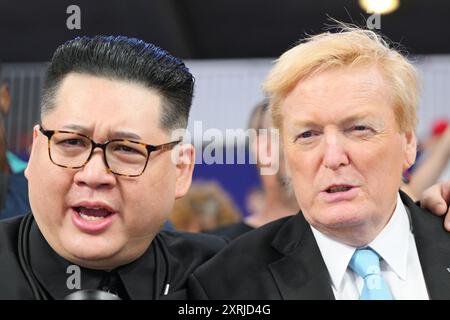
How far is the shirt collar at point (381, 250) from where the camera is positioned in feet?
4.66

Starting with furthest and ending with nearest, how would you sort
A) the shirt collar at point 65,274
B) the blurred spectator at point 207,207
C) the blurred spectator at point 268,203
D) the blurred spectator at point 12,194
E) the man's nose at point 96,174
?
the blurred spectator at point 207,207 → the blurred spectator at point 268,203 → the blurred spectator at point 12,194 → the shirt collar at point 65,274 → the man's nose at point 96,174

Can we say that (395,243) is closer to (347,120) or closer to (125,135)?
(347,120)

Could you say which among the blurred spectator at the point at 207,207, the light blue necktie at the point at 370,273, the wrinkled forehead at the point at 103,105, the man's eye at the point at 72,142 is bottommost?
the light blue necktie at the point at 370,273

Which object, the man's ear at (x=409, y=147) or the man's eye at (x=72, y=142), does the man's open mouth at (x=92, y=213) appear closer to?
the man's eye at (x=72, y=142)

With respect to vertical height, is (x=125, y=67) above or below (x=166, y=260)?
above

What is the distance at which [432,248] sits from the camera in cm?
146

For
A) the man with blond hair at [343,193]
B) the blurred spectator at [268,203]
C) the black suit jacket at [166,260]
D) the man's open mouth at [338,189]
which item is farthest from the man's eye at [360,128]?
the blurred spectator at [268,203]

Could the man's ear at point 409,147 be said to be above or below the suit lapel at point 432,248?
above

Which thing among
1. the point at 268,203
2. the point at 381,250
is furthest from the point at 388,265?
the point at 268,203

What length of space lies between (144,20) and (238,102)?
102 cm

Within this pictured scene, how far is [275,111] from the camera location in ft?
5.05

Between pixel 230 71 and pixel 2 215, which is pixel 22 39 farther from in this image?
pixel 2 215

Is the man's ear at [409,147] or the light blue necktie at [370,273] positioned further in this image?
the man's ear at [409,147]

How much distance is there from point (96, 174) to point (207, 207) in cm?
173
